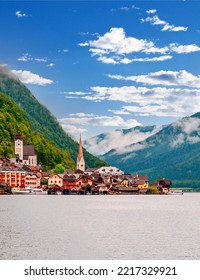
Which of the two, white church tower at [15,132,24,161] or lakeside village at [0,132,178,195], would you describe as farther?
white church tower at [15,132,24,161]

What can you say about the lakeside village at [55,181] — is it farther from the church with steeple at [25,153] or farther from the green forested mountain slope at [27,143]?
the green forested mountain slope at [27,143]

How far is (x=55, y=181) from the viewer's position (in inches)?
5714

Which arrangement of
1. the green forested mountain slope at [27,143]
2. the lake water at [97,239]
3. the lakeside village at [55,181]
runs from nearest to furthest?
the lake water at [97,239] → the lakeside village at [55,181] → the green forested mountain slope at [27,143]

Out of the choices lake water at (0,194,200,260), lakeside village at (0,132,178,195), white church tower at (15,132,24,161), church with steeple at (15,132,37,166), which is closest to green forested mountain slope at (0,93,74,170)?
white church tower at (15,132,24,161)

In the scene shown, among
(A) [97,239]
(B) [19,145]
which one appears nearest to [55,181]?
(B) [19,145]

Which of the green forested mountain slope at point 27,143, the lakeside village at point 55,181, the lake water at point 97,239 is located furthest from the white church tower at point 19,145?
the lake water at point 97,239

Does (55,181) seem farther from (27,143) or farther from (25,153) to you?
(27,143)

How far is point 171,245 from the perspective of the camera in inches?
1363

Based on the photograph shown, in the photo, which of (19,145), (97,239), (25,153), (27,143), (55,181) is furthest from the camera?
(27,143)

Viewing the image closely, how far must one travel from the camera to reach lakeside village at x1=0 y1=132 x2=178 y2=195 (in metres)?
138

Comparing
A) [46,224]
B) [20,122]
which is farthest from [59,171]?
[46,224]

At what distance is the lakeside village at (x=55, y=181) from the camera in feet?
454

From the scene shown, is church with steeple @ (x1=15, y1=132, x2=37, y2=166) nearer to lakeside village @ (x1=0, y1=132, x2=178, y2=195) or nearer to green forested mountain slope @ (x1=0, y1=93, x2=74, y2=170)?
lakeside village @ (x1=0, y1=132, x2=178, y2=195)
